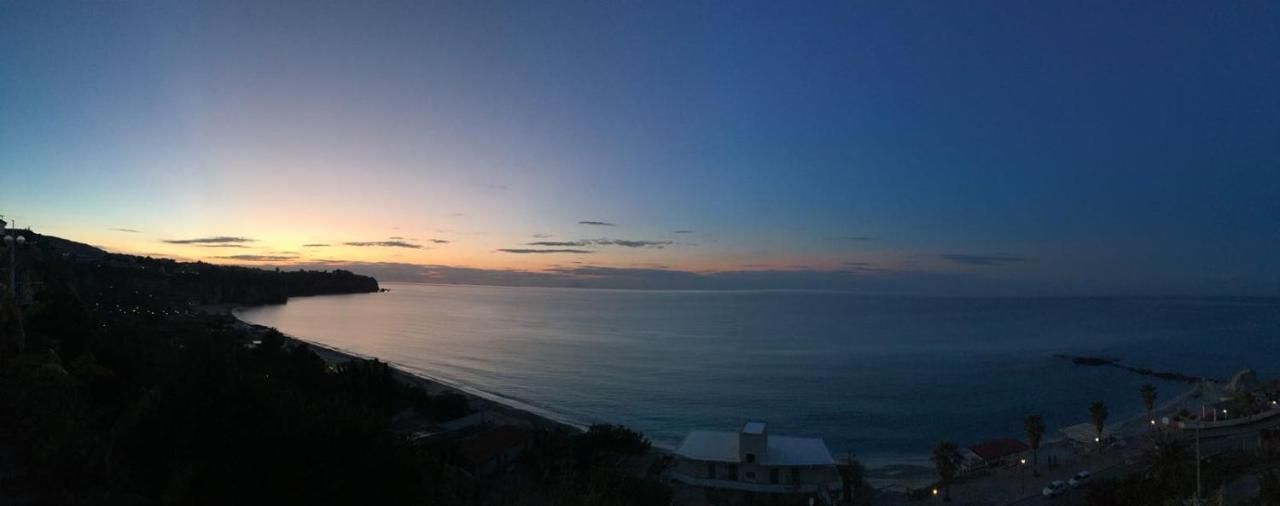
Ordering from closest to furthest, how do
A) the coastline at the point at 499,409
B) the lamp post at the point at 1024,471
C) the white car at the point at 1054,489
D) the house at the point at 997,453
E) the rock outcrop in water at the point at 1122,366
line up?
the white car at the point at 1054,489 < the lamp post at the point at 1024,471 < the house at the point at 997,453 < the coastline at the point at 499,409 < the rock outcrop in water at the point at 1122,366

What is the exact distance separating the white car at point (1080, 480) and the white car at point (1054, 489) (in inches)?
13.3

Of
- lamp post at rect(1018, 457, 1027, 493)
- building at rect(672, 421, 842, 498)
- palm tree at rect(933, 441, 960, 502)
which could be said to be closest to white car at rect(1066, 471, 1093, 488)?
lamp post at rect(1018, 457, 1027, 493)

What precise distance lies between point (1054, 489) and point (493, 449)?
62.9ft

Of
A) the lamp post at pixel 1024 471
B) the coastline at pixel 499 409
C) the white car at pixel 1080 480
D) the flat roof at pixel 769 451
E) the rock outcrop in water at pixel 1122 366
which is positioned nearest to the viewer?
the flat roof at pixel 769 451

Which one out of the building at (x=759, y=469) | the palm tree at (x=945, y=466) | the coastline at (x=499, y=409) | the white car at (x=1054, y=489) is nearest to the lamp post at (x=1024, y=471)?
the white car at (x=1054, y=489)

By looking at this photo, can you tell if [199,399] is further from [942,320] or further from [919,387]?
[942,320]

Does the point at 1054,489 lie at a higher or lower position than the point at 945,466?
lower

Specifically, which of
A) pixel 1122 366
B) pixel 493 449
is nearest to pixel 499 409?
pixel 493 449

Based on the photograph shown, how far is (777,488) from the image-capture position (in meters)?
21.2

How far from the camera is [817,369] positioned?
52938mm

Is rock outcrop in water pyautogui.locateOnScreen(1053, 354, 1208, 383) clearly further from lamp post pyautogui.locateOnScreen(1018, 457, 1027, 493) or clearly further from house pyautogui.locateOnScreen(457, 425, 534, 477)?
house pyautogui.locateOnScreen(457, 425, 534, 477)

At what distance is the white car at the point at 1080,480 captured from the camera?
22250 millimetres

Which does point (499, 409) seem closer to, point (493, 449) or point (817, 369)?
point (493, 449)

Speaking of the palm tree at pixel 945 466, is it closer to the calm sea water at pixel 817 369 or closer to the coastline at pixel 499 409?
the calm sea water at pixel 817 369
